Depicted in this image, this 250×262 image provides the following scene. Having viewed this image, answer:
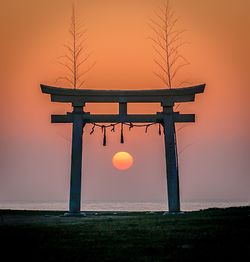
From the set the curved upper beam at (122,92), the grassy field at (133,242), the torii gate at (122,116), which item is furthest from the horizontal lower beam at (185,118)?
the grassy field at (133,242)

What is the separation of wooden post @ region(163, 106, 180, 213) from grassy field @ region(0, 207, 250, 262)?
174 inches

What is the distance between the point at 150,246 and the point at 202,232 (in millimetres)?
1788

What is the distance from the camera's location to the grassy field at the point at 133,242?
7.35 meters

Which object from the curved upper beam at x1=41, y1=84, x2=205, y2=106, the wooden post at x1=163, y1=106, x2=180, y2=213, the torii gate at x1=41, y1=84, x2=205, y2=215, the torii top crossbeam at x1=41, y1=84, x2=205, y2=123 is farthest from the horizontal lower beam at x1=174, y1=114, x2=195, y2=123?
the curved upper beam at x1=41, y1=84, x2=205, y2=106

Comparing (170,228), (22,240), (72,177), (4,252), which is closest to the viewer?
(4,252)

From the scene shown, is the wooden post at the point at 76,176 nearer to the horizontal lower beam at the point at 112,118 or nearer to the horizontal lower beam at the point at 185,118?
the horizontal lower beam at the point at 112,118

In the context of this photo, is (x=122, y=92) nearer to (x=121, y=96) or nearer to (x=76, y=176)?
(x=121, y=96)

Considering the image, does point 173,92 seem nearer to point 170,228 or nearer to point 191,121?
point 191,121

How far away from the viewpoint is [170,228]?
1030cm

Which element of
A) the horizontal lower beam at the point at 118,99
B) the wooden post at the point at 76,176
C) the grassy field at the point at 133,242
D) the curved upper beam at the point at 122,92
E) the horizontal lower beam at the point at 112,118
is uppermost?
the curved upper beam at the point at 122,92

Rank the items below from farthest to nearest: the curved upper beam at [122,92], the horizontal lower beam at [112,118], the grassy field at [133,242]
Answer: the horizontal lower beam at [112,118]
the curved upper beam at [122,92]
the grassy field at [133,242]

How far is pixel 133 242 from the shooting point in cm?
856

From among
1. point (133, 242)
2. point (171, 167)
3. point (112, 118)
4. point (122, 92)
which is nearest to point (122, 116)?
point (112, 118)

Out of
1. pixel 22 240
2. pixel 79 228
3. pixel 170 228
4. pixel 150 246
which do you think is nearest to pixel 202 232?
pixel 170 228
